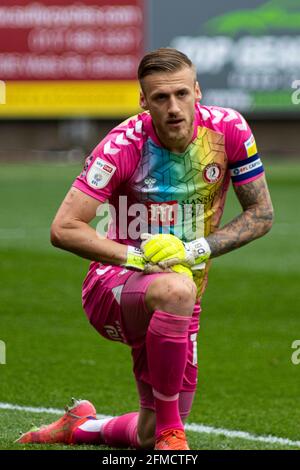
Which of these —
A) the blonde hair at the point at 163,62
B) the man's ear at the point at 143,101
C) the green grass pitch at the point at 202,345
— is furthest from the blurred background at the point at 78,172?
the blonde hair at the point at 163,62

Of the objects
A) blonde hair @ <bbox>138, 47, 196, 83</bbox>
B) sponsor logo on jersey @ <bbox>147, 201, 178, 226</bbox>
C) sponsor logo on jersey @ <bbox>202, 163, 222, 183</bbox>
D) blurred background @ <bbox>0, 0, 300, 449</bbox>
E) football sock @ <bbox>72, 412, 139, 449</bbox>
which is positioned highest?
blonde hair @ <bbox>138, 47, 196, 83</bbox>

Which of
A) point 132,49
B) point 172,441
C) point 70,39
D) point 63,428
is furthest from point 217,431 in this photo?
point 70,39

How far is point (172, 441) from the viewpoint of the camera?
548cm

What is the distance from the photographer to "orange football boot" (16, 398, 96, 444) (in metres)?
6.12

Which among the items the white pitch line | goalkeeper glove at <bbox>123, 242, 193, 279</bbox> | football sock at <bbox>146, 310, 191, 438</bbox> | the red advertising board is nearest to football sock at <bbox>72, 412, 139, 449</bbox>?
the white pitch line

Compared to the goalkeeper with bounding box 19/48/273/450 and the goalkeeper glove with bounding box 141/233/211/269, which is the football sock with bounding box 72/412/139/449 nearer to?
the goalkeeper with bounding box 19/48/273/450

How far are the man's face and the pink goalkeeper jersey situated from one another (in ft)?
0.44

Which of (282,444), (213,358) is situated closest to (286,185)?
(213,358)

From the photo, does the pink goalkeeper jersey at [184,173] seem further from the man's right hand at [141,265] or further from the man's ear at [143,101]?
the man's right hand at [141,265]

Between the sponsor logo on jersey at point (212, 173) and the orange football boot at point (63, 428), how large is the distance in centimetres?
143

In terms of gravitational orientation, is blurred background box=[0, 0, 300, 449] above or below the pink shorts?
below

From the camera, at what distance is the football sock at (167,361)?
536 cm

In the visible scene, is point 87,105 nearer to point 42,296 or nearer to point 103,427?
point 42,296

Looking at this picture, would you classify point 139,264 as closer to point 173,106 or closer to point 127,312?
point 127,312
